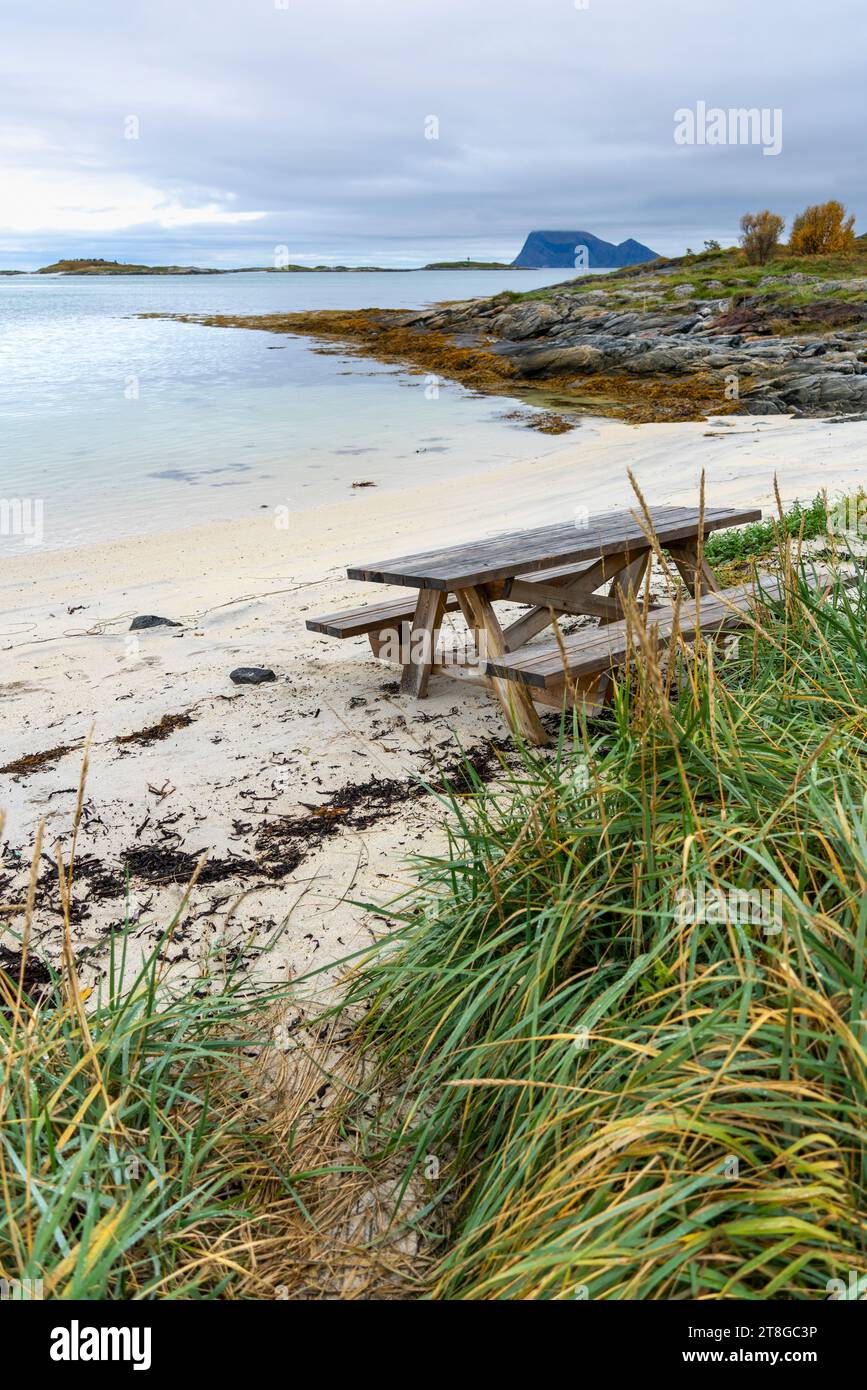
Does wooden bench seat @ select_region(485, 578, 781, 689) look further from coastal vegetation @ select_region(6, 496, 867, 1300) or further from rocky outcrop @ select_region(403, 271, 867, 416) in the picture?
rocky outcrop @ select_region(403, 271, 867, 416)

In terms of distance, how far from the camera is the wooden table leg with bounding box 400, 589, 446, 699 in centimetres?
539

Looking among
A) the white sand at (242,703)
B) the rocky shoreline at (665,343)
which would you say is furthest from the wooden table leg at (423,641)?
the rocky shoreline at (665,343)

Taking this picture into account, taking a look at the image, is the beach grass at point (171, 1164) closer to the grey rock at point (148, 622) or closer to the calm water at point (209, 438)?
the grey rock at point (148, 622)

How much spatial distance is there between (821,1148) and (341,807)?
2900mm

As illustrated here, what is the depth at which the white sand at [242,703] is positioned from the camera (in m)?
3.71

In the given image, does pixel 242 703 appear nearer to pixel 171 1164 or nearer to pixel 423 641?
pixel 423 641

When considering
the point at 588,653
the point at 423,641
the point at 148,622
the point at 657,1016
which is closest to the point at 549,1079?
the point at 657,1016

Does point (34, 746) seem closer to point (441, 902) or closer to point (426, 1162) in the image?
point (441, 902)

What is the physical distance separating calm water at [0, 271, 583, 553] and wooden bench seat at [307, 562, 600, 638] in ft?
22.0

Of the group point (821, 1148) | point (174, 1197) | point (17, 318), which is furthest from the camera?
point (17, 318)

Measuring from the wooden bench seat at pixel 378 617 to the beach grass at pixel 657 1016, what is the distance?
2528mm

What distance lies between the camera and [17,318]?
66062mm

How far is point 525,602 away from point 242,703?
1739mm

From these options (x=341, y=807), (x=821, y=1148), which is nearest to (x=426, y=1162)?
(x=821, y=1148)
